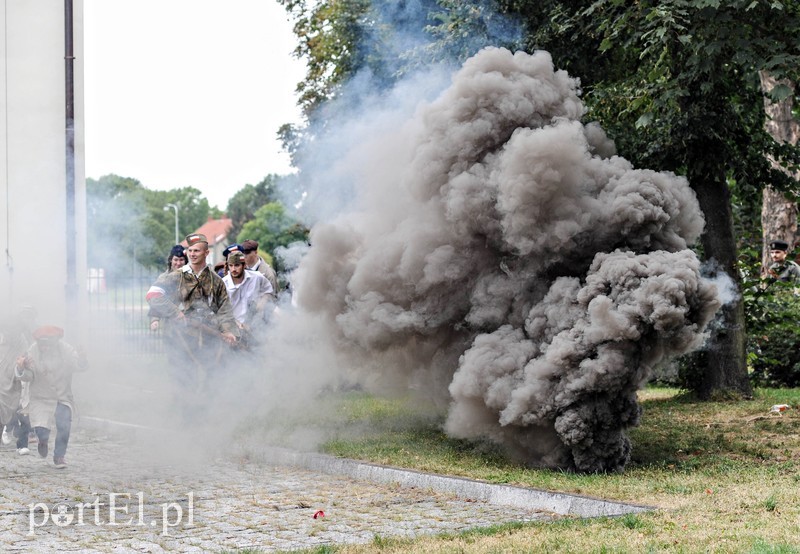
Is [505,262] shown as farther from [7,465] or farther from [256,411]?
[7,465]

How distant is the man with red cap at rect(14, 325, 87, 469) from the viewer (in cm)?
1026

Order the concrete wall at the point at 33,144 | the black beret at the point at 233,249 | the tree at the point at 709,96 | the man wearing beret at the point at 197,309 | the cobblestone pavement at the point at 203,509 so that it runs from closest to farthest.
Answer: the cobblestone pavement at the point at 203,509, the tree at the point at 709,96, the man wearing beret at the point at 197,309, the black beret at the point at 233,249, the concrete wall at the point at 33,144

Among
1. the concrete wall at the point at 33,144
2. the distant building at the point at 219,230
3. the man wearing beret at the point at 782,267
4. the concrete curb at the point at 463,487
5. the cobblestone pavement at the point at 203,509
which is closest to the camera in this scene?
the cobblestone pavement at the point at 203,509

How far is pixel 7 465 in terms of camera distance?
10367 mm

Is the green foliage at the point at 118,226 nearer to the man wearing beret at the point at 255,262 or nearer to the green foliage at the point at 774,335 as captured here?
the man wearing beret at the point at 255,262

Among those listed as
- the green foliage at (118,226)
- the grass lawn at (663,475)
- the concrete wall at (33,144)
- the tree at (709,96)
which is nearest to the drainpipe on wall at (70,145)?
the concrete wall at (33,144)

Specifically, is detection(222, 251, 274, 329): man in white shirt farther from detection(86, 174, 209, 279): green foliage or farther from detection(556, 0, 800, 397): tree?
detection(556, 0, 800, 397): tree

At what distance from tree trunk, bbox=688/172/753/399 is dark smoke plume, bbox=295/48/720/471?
410cm

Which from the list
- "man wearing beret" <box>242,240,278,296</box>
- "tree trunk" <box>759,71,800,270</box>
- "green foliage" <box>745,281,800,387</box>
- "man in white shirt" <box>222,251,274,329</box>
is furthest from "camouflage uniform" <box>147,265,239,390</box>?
"tree trunk" <box>759,71,800,270</box>

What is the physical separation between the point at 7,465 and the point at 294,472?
288 cm

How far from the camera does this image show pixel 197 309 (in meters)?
11.8

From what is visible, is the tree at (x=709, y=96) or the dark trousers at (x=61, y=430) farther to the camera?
the tree at (x=709, y=96)

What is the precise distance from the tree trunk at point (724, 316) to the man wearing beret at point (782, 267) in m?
1.42

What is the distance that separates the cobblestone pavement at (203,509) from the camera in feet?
22.6
